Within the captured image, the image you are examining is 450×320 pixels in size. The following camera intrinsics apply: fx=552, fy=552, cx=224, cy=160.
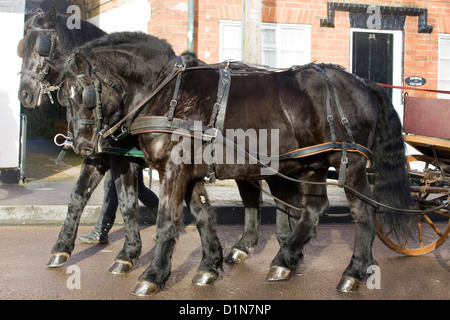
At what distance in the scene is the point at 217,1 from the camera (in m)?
10.5

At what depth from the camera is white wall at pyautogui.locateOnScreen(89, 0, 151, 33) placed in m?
10.7

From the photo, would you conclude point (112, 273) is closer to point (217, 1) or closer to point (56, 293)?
point (56, 293)

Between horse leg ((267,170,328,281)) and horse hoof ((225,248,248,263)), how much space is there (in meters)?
0.66

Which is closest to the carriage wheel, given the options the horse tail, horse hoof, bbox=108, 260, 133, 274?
the horse tail

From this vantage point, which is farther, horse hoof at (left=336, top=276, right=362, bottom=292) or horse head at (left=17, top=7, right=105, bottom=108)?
horse head at (left=17, top=7, right=105, bottom=108)

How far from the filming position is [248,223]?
5.62 m

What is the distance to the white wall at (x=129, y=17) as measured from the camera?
10.7 meters

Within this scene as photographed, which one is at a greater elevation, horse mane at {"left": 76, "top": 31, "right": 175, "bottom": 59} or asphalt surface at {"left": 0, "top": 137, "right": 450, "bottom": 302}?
horse mane at {"left": 76, "top": 31, "right": 175, "bottom": 59}

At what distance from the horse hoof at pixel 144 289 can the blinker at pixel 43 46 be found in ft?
7.31

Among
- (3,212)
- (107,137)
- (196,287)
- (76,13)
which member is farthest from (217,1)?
(196,287)

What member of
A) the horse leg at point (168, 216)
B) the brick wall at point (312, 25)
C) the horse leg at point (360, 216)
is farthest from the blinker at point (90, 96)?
the brick wall at point (312, 25)

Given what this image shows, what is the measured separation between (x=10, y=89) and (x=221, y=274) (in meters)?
6.20

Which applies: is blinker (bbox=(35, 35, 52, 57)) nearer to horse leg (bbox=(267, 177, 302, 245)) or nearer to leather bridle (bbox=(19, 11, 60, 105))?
leather bridle (bbox=(19, 11, 60, 105))

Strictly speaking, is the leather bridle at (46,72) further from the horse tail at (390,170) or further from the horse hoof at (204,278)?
the horse tail at (390,170)
